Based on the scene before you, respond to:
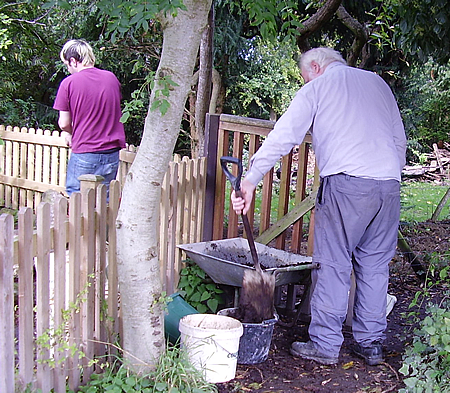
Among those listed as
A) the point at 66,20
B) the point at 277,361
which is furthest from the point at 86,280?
the point at 66,20

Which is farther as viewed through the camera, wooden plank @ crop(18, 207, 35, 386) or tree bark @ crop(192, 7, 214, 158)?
tree bark @ crop(192, 7, 214, 158)

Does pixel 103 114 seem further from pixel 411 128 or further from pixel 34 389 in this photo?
pixel 411 128

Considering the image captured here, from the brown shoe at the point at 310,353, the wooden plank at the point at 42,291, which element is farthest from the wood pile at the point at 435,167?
the wooden plank at the point at 42,291

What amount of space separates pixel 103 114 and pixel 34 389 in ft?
8.47

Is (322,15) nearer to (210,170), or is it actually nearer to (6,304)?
(210,170)

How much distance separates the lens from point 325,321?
11.3ft

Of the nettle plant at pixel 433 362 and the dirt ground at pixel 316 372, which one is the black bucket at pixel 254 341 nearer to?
the dirt ground at pixel 316 372

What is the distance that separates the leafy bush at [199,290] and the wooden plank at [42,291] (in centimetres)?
138

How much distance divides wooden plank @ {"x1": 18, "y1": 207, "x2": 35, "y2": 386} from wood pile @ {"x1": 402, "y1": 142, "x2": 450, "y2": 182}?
14.5 metres

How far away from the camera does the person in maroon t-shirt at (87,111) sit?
4.58m

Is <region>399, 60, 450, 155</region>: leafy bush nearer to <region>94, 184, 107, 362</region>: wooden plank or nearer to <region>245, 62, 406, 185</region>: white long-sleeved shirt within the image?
<region>245, 62, 406, 185</region>: white long-sleeved shirt

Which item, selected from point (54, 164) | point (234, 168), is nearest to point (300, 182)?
point (234, 168)

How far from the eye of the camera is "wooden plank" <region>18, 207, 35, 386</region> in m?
2.44

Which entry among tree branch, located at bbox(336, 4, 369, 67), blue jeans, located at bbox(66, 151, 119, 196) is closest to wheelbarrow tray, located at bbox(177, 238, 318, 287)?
blue jeans, located at bbox(66, 151, 119, 196)
